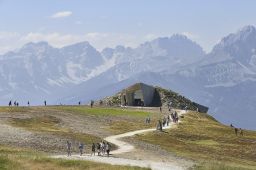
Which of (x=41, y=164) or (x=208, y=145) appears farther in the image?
(x=208, y=145)

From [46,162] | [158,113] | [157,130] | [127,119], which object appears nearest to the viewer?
[46,162]

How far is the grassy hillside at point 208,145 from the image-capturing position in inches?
3836

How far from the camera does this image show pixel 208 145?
12225 centimetres

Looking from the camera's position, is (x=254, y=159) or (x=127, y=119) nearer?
(x=254, y=159)

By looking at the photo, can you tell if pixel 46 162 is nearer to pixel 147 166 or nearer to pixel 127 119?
pixel 147 166

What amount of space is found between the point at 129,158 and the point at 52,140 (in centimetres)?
2039

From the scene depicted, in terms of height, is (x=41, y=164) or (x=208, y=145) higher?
(x=41, y=164)

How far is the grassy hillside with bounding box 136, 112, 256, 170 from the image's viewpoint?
320ft

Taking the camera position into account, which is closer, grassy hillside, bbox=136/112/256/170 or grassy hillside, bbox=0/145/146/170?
grassy hillside, bbox=0/145/146/170

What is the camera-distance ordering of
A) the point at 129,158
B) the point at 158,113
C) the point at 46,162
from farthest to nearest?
the point at 158,113
the point at 129,158
the point at 46,162

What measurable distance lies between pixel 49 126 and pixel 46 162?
170 ft

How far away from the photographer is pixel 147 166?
77875 mm

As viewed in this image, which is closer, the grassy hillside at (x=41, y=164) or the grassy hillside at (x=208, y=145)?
the grassy hillside at (x=41, y=164)

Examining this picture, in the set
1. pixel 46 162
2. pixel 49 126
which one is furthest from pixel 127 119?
pixel 46 162
